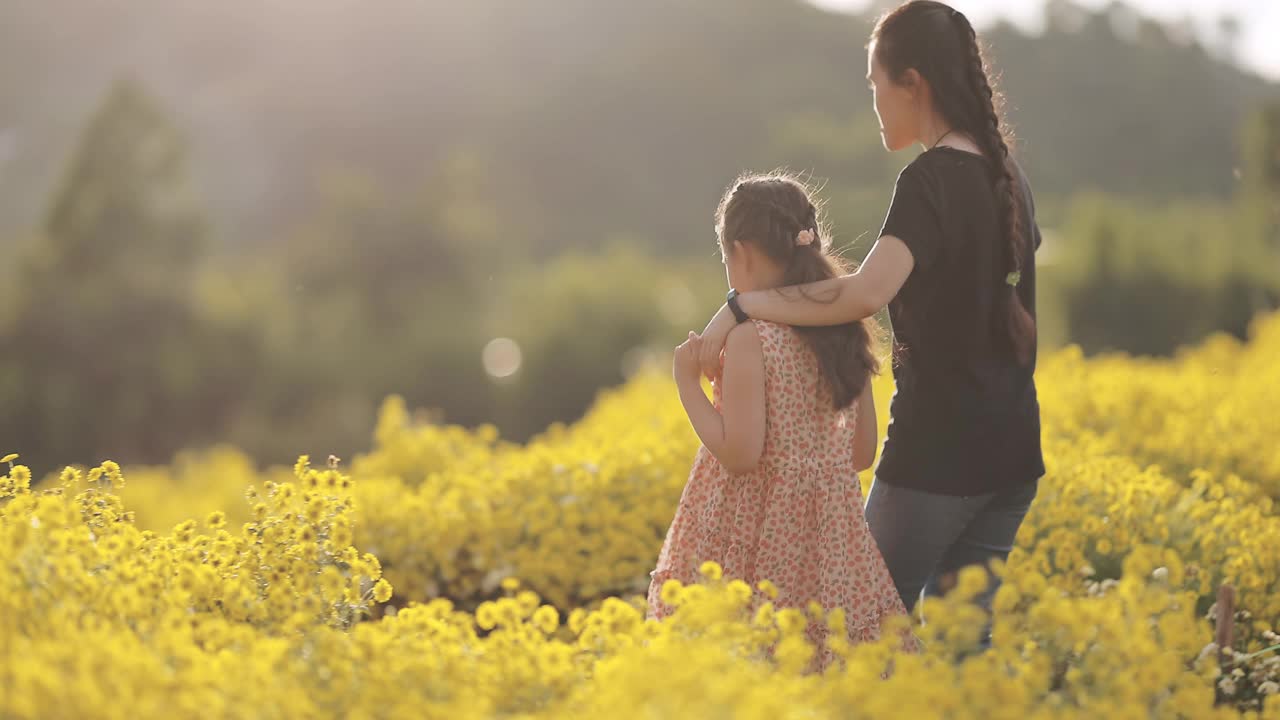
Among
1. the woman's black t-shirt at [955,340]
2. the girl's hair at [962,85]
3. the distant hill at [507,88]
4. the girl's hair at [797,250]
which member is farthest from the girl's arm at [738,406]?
the distant hill at [507,88]

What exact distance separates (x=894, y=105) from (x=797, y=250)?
40 centimetres

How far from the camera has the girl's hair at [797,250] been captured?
2.79 metres

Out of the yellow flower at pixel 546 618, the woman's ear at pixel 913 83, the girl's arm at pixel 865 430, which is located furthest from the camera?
the girl's arm at pixel 865 430

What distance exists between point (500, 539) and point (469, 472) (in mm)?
1252

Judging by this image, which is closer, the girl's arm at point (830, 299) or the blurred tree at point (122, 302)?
the girl's arm at point (830, 299)

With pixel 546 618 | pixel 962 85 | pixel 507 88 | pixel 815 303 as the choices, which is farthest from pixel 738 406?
pixel 507 88

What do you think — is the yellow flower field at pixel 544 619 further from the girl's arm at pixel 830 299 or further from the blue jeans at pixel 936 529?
the girl's arm at pixel 830 299

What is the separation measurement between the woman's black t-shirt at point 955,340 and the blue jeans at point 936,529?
0.14 ft

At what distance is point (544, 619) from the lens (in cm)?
241

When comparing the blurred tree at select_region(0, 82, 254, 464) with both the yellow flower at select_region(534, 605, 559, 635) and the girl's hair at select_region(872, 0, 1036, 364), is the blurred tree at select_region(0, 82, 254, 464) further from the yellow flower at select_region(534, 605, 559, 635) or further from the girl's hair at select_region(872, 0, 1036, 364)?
the girl's hair at select_region(872, 0, 1036, 364)

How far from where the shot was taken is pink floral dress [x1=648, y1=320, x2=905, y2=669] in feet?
9.10

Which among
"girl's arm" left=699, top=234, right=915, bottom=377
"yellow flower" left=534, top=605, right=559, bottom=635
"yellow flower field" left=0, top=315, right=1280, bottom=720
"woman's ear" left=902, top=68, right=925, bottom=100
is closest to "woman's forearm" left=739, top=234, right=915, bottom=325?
"girl's arm" left=699, top=234, right=915, bottom=377

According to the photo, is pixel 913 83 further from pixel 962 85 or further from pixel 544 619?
pixel 544 619

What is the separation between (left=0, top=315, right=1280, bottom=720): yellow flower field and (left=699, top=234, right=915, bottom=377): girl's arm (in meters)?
0.60
